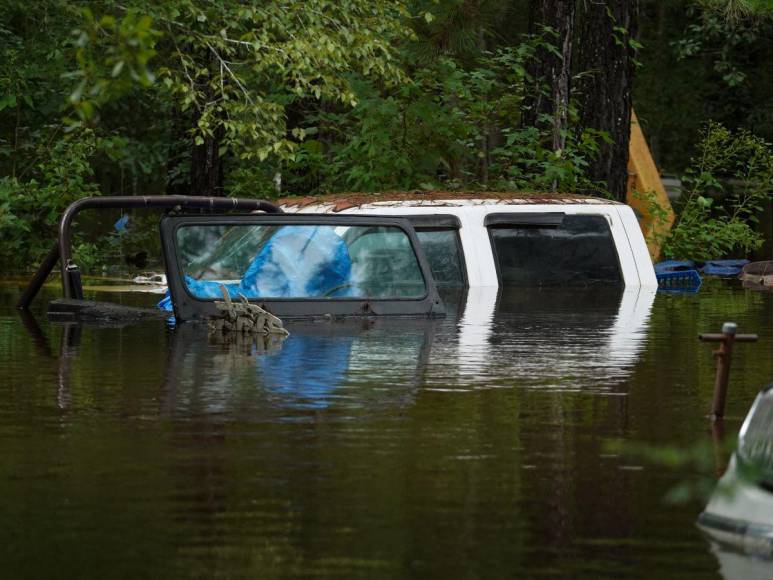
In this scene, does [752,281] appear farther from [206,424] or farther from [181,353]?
[206,424]

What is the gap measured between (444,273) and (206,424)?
27.1 feet

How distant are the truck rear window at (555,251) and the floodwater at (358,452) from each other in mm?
2089

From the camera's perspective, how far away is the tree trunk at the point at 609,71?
28.5m

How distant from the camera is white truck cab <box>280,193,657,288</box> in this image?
17.7m

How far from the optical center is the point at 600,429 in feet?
32.6

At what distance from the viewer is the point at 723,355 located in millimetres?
10008

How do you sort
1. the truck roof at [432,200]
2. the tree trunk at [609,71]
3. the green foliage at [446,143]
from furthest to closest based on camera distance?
the tree trunk at [609,71] → the green foliage at [446,143] → the truck roof at [432,200]

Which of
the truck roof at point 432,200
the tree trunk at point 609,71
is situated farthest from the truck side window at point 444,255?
the tree trunk at point 609,71

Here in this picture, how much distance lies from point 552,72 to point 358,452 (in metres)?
18.7

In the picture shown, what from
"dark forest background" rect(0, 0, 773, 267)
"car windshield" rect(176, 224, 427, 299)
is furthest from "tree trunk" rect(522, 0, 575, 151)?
"car windshield" rect(176, 224, 427, 299)

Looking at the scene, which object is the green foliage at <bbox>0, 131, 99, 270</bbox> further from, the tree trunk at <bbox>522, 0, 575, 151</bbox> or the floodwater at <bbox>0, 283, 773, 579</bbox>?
the floodwater at <bbox>0, 283, 773, 579</bbox>

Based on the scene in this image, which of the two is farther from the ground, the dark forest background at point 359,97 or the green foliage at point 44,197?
the dark forest background at point 359,97

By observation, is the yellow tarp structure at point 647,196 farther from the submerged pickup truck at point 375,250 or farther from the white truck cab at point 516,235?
the submerged pickup truck at point 375,250

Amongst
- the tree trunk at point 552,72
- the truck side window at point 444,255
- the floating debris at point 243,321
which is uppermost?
the tree trunk at point 552,72
